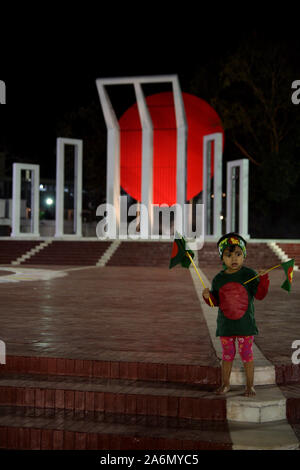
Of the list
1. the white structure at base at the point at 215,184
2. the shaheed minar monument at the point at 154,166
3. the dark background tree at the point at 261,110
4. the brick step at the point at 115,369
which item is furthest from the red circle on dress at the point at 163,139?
the brick step at the point at 115,369

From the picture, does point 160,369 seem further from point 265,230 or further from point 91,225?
point 91,225

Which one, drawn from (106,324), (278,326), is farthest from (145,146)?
(278,326)

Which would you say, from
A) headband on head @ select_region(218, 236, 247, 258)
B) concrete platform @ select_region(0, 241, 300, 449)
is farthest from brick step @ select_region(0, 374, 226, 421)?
headband on head @ select_region(218, 236, 247, 258)

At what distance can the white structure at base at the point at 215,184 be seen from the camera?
29.2 m

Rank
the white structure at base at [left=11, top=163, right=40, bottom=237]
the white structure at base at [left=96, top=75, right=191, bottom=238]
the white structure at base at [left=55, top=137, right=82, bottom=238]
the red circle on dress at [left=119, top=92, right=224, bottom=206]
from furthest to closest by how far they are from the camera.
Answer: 1. the red circle on dress at [left=119, top=92, right=224, bottom=206]
2. the white structure at base at [left=11, top=163, right=40, bottom=237]
3. the white structure at base at [left=55, top=137, right=82, bottom=238]
4. the white structure at base at [left=96, top=75, right=191, bottom=238]

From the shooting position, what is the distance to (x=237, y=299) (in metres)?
5.29

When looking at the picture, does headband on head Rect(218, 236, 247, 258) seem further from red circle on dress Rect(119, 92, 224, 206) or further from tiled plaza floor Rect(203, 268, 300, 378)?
red circle on dress Rect(119, 92, 224, 206)

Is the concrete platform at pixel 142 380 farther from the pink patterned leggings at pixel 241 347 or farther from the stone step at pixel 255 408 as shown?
the pink patterned leggings at pixel 241 347

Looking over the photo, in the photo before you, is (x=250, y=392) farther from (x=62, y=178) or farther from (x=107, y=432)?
(x=62, y=178)

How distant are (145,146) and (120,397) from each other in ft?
88.3

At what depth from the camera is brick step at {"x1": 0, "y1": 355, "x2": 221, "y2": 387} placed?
588 cm

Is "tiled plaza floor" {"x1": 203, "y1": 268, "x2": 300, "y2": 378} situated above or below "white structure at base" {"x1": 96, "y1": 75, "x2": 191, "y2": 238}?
below

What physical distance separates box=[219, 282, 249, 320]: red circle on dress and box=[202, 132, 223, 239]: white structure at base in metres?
23.8

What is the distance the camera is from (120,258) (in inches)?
1092
